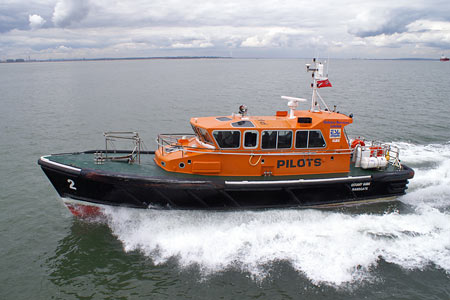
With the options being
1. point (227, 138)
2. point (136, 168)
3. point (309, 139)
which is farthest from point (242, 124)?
point (136, 168)

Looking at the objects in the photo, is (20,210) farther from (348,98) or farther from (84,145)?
(348,98)

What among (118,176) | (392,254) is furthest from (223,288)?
(392,254)

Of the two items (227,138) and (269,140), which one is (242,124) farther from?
(269,140)

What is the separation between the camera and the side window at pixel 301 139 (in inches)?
364

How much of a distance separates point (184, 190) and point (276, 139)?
2.88 m

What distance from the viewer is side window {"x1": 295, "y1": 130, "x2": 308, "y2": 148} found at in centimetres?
925

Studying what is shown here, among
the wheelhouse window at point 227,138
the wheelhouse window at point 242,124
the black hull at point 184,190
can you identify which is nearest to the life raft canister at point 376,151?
the black hull at point 184,190

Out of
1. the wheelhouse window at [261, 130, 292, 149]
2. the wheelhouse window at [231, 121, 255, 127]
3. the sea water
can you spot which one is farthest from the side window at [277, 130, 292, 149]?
the sea water

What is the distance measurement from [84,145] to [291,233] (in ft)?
39.7

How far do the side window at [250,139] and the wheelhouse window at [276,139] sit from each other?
0.20 meters

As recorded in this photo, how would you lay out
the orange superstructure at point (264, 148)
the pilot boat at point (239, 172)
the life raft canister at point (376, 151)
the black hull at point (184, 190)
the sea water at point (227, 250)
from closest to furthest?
the sea water at point (227, 250), the black hull at point (184, 190), the pilot boat at point (239, 172), the orange superstructure at point (264, 148), the life raft canister at point (376, 151)

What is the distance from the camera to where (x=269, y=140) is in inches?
360

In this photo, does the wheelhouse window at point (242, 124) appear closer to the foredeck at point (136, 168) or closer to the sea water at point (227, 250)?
the foredeck at point (136, 168)

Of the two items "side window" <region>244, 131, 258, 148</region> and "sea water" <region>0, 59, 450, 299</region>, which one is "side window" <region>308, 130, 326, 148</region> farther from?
"sea water" <region>0, 59, 450, 299</region>
